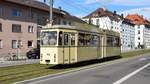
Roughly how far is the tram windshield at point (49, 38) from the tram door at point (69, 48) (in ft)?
2.60

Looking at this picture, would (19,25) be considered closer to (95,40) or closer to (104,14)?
(95,40)

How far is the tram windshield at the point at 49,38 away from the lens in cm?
2319

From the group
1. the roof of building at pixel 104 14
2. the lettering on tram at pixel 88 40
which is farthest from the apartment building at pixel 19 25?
the roof of building at pixel 104 14

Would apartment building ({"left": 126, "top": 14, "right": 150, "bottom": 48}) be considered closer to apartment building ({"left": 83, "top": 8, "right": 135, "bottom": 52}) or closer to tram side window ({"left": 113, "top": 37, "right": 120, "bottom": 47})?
apartment building ({"left": 83, "top": 8, "right": 135, "bottom": 52})

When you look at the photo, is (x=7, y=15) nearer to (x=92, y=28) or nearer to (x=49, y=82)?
(x=92, y=28)

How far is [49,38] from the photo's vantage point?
77.0 feet

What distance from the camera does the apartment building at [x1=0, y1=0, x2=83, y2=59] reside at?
166 feet

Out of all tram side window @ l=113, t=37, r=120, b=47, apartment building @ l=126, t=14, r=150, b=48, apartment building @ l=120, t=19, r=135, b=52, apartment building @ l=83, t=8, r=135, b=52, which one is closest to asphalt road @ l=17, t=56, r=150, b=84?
tram side window @ l=113, t=37, r=120, b=47

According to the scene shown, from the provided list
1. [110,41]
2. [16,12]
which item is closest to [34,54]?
[16,12]

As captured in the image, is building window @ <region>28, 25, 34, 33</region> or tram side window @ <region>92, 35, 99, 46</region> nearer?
tram side window @ <region>92, 35, 99, 46</region>

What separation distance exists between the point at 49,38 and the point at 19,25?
31815 millimetres

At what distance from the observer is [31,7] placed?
189ft

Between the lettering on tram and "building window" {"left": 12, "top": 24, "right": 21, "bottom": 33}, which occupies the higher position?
"building window" {"left": 12, "top": 24, "right": 21, "bottom": 33}

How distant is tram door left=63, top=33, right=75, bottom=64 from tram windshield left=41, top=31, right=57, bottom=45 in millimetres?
792
